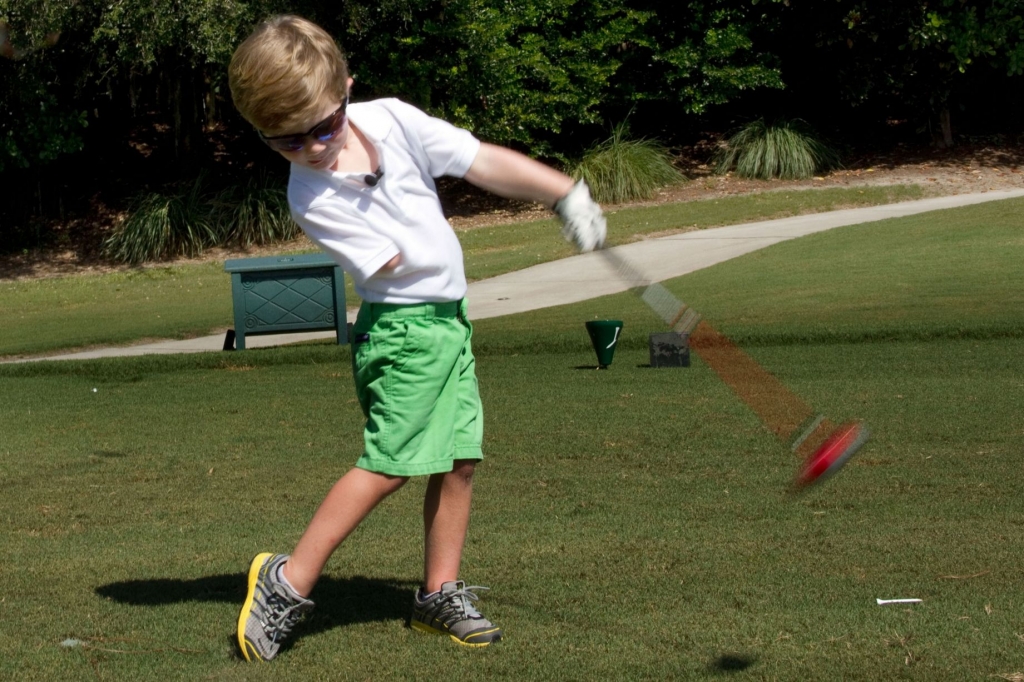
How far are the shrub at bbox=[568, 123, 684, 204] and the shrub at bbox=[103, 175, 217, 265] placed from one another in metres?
6.45

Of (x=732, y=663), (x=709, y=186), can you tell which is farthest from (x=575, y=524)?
(x=709, y=186)

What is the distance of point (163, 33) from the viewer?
19328 millimetres

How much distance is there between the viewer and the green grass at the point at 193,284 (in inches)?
515

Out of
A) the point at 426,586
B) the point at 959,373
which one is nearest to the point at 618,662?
the point at 426,586

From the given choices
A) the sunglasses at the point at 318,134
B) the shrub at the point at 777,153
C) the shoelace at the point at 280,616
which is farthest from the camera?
the shrub at the point at 777,153

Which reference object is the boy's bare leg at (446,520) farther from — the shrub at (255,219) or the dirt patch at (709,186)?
the shrub at (255,219)

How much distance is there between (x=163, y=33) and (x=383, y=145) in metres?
17.3

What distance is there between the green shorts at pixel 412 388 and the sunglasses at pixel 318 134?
0.46 metres

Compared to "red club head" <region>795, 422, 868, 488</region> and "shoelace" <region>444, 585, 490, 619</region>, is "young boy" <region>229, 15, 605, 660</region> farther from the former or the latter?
"red club head" <region>795, 422, 868, 488</region>

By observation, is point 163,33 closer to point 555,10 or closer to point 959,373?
point 555,10

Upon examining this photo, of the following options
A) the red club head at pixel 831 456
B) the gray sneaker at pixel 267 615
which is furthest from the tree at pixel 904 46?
the gray sneaker at pixel 267 615

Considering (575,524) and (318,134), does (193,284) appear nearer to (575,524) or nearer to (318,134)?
(575,524)

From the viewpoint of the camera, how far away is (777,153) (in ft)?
73.3

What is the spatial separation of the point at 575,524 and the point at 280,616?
4.76 feet
